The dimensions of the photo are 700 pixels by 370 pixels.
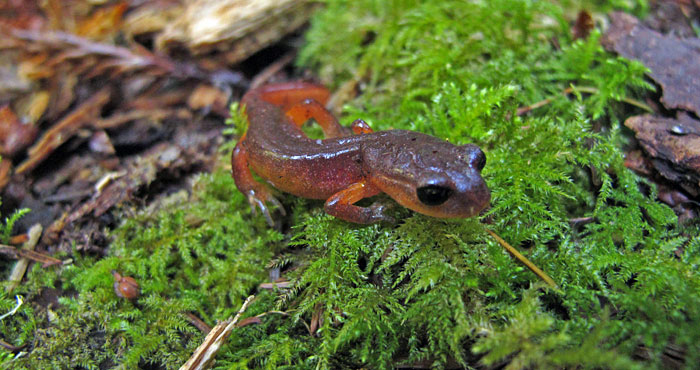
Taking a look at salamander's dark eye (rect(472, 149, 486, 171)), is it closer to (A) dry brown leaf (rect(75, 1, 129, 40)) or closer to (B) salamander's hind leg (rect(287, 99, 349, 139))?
(B) salamander's hind leg (rect(287, 99, 349, 139))

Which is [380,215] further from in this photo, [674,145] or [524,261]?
[674,145]

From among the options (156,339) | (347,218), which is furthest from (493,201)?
(156,339)

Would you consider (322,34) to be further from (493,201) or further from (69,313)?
(69,313)

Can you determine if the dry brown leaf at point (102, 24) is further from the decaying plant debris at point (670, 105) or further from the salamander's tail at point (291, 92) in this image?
the decaying plant debris at point (670, 105)

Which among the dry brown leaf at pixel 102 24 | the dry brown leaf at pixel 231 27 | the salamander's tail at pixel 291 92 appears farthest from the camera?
the dry brown leaf at pixel 102 24

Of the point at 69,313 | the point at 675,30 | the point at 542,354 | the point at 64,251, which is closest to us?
the point at 542,354

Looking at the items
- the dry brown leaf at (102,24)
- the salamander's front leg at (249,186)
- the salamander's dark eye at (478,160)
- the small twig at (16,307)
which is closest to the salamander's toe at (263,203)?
the salamander's front leg at (249,186)

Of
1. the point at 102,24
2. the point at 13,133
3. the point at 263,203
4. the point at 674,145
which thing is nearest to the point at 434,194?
the point at 263,203

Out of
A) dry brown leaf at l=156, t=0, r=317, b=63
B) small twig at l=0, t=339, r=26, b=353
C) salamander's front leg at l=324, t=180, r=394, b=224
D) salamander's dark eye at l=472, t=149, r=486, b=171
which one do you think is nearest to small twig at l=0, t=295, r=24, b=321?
small twig at l=0, t=339, r=26, b=353
